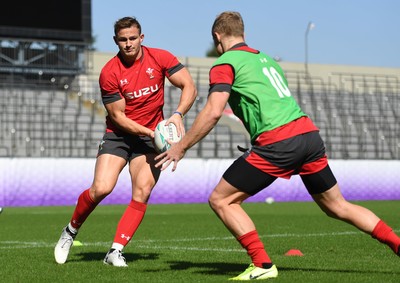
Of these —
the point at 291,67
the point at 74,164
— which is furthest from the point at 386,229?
the point at 291,67

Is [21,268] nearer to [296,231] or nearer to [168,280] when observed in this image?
[168,280]

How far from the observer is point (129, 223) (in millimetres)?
8086

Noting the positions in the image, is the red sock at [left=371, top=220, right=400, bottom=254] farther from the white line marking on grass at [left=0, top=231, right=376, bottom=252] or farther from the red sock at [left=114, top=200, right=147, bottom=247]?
the white line marking on grass at [left=0, top=231, right=376, bottom=252]

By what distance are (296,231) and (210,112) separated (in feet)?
19.9

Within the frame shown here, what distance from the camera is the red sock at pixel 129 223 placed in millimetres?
8031

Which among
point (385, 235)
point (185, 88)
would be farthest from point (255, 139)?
point (185, 88)

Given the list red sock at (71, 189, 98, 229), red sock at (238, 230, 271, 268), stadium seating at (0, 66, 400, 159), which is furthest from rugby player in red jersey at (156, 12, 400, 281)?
stadium seating at (0, 66, 400, 159)

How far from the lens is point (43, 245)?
10242 millimetres

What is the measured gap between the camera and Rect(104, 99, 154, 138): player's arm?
799cm

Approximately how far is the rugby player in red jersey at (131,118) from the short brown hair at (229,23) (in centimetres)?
157

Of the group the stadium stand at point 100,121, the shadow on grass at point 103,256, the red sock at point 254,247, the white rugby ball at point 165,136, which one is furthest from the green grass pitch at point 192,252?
the stadium stand at point 100,121

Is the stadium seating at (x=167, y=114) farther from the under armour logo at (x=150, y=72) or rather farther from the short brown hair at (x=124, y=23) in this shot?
the short brown hair at (x=124, y=23)

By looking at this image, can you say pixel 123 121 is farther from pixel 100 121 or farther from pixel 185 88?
pixel 100 121

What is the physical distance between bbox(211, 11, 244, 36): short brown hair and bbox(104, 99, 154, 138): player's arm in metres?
1.74
